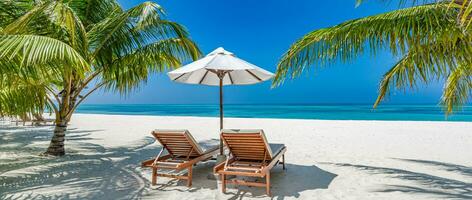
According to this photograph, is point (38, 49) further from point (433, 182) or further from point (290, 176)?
point (433, 182)

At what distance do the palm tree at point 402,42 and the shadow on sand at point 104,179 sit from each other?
159 centimetres

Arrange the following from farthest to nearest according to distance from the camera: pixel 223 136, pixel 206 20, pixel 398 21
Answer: pixel 206 20
pixel 223 136
pixel 398 21

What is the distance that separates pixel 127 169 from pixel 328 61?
3.75 meters

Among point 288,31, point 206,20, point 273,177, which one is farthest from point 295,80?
point 288,31

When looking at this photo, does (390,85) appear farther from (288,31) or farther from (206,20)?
(288,31)

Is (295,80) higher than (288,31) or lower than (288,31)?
lower

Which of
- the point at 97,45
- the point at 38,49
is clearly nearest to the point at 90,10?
the point at 97,45

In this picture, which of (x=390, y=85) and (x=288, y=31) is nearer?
(x=390, y=85)

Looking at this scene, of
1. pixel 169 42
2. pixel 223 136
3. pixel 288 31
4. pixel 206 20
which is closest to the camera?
pixel 223 136

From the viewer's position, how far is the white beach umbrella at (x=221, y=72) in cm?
403

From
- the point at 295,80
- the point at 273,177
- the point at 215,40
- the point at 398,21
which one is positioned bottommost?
the point at 273,177

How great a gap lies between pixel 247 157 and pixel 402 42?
250 centimetres

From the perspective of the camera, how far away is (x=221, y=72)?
490 cm

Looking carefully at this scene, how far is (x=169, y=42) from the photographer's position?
21.3 feet
